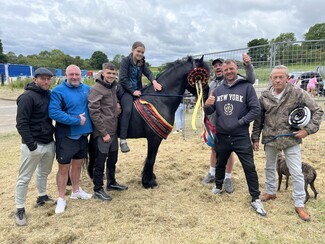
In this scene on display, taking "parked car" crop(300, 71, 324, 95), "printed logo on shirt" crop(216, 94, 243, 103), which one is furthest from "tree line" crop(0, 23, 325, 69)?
"printed logo on shirt" crop(216, 94, 243, 103)

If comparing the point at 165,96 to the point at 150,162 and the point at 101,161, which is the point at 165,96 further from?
the point at 101,161

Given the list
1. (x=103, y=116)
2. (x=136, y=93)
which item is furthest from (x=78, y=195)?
(x=136, y=93)

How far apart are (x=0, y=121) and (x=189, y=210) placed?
1093cm

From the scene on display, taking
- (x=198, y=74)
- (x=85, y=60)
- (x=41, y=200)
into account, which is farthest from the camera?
(x=85, y=60)

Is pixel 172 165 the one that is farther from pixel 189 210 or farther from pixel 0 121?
pixel 0 121

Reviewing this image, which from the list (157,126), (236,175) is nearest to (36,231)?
(157,126)

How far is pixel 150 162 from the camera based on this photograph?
14.7 ft

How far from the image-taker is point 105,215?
3617 mm

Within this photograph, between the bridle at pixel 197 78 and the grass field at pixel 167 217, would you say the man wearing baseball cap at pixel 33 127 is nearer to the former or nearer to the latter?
the grass field at pixel 167 217

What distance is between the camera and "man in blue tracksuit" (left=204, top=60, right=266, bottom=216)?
3.51 metres

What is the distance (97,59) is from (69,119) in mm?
96871

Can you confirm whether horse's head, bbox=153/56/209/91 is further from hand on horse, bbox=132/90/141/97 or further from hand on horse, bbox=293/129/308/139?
hand on horse, bbox=293/129/308/139

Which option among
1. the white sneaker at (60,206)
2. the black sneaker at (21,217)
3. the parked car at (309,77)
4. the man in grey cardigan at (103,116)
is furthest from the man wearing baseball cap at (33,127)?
the parked car at (309,77)

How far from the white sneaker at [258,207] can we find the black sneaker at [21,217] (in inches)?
116
